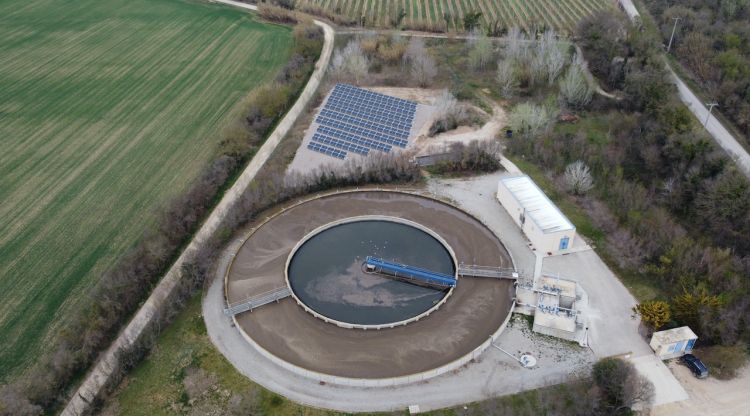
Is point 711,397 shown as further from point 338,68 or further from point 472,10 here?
point 472,10

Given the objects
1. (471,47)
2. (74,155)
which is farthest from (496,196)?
(74,155)

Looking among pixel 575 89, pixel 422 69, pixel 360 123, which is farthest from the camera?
pixel 422 69

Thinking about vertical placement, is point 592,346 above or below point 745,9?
below

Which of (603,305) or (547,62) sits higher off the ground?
(547,62)

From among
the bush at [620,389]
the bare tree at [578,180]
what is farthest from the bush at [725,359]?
the bare tree at [578,180]

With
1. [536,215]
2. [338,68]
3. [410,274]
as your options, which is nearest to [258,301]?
[410,274]

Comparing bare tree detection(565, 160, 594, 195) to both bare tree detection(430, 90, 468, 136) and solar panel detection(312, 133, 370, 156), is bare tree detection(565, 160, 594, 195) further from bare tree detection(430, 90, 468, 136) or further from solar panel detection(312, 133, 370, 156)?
solar panel detection(312, 133, 370, 156)

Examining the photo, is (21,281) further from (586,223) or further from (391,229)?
(586,223)
